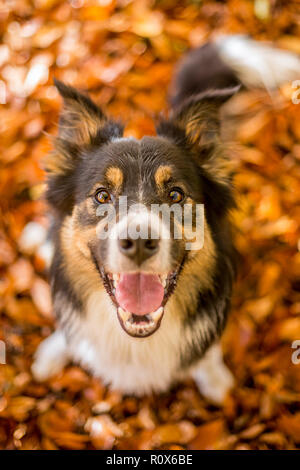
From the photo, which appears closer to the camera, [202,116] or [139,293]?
[139,293]

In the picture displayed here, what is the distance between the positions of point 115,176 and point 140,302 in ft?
1.70

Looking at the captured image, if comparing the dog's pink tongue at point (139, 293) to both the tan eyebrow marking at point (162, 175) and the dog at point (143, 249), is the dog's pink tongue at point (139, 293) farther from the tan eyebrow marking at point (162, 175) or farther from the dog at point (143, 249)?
the tan eyebrow marking at point (162, 175)

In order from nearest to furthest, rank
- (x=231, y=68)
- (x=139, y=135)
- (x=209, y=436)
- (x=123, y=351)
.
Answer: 1. (x=123, y=351)
2. (x=209, y=436)
3. (x=231, y=68)
4. (x=139, y=135)

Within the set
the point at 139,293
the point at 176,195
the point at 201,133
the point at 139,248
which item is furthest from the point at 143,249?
the point at 201,133

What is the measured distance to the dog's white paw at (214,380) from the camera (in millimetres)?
2195

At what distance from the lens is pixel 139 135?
2680 millimetres

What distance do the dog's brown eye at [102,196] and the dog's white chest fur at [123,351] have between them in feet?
1.40

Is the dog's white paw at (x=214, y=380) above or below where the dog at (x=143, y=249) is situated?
below

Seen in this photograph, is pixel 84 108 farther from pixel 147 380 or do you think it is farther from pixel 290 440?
pixel 290 440

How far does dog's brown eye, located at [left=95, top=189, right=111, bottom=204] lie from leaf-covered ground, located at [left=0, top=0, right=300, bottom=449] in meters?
0.50

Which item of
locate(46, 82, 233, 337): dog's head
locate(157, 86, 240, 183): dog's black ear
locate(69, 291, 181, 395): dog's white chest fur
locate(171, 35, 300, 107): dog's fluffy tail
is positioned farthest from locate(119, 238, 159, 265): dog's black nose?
locate(171, 35, 300, 107): dog's fluffy tail

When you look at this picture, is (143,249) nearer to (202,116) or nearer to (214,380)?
(202,116)

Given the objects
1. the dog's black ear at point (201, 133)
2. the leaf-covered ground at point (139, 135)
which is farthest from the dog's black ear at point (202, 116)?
the leaf-covered ground at point (139, 135)

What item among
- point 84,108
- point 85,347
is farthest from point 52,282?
point 84,108
